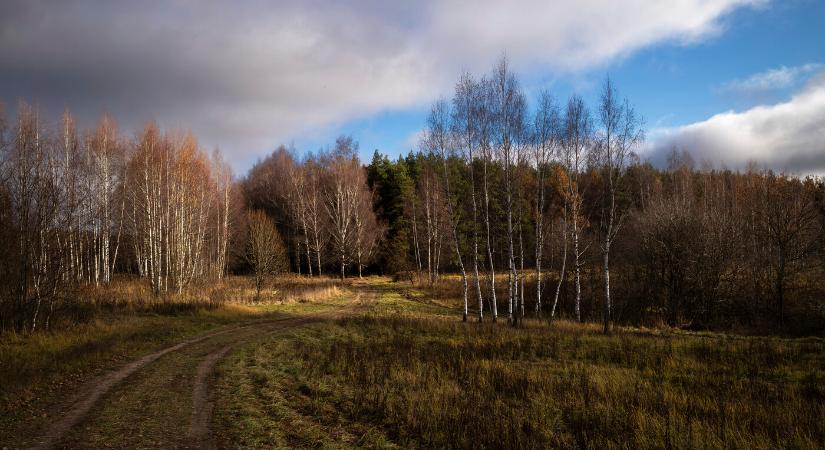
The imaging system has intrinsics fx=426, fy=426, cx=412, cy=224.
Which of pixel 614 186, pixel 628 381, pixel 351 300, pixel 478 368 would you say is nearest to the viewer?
pixel 628 381

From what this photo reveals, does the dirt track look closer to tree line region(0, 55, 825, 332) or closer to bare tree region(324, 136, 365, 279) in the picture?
tree line region(0, 55, 825, 332)

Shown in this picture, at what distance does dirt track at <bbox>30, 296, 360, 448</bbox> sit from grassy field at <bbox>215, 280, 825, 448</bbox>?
0.48 meters

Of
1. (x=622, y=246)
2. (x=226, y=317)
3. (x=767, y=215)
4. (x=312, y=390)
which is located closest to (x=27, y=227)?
(x=226, y=317)

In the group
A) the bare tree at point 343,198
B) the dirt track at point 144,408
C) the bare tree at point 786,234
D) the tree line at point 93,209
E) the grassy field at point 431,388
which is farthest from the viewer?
the bare tree at point 343,198

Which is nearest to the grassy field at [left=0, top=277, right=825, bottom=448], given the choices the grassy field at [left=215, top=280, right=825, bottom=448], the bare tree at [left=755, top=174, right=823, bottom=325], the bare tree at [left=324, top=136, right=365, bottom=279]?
the grassy field at [left=215, top=280, right=825, bottom=448]

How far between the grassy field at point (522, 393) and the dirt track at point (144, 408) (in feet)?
1.59

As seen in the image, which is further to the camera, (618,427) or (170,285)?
(170,285)

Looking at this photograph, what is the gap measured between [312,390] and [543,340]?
1083 centimetres

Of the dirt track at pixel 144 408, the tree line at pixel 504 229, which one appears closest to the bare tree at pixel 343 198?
the tree line at pixel 504 229

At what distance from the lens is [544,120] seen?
82.3ft

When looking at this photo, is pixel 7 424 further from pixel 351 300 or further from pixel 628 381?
pixel 351 300

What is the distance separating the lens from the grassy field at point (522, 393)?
299 inches

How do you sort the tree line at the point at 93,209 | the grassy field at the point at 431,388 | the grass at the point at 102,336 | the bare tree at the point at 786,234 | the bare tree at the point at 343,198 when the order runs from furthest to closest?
the bare tree at the point at 343,198 < the bare tree at the point at 786,234 < the tree line at the point at 93,209 < the grass at the point at 102,336 < the grassy field at the point at 431,388

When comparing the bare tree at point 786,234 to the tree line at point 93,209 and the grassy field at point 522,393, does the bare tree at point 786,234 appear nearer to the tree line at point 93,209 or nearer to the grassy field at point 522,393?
the grassy field at point 522,393
